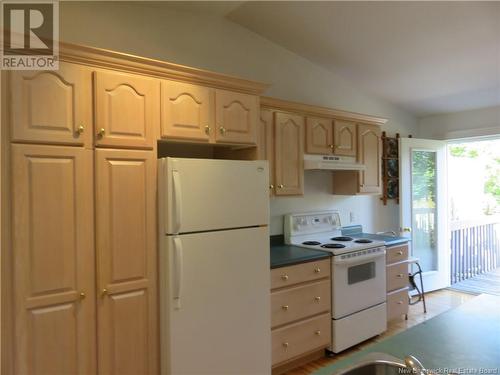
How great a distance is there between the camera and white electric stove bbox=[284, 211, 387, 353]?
2865mm

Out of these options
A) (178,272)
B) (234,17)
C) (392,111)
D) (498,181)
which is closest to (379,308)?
(178,272)

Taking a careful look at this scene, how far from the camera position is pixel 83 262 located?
1797 mm

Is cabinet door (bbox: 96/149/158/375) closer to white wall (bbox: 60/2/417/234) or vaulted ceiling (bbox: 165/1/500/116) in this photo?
white wall (bbox: 60/2/417/234)

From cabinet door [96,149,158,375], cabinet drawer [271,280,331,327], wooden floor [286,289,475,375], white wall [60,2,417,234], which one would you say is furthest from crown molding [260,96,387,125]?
wooden floor [286,289,475,375]

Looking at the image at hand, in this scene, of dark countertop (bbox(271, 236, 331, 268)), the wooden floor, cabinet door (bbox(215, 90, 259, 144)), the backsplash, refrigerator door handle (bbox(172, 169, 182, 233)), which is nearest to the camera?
refrigerator door handle (bbox(172, 169, 182, 233))

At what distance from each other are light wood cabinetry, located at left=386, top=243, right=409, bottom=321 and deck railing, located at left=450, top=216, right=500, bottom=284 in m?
1.95

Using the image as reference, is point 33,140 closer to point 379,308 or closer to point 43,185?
point 43,185

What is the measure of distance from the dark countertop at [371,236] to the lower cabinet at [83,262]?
7.83ft

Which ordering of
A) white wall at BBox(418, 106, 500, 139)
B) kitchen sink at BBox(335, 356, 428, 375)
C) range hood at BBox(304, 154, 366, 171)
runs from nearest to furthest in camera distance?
1. kitchen sink at BBox(335, 356, 428, 375)
2. range hood at BBox(304, 154, 366, 171)
3. white wall at BBox(418, 106, 500, 139)

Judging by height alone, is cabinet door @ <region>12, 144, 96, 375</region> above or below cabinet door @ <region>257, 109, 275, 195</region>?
below

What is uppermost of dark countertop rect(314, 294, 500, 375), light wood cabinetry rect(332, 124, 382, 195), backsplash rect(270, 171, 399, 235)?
light wood cabinetry rect(332, 124, 382, 195)

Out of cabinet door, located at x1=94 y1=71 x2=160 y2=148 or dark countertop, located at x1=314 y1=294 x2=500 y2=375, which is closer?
dark countertop, located at x1=314 y1=294 x2=500 y2=375

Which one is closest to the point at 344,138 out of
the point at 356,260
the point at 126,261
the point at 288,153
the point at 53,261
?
the point at 288,153

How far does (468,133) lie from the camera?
14.2 feet
